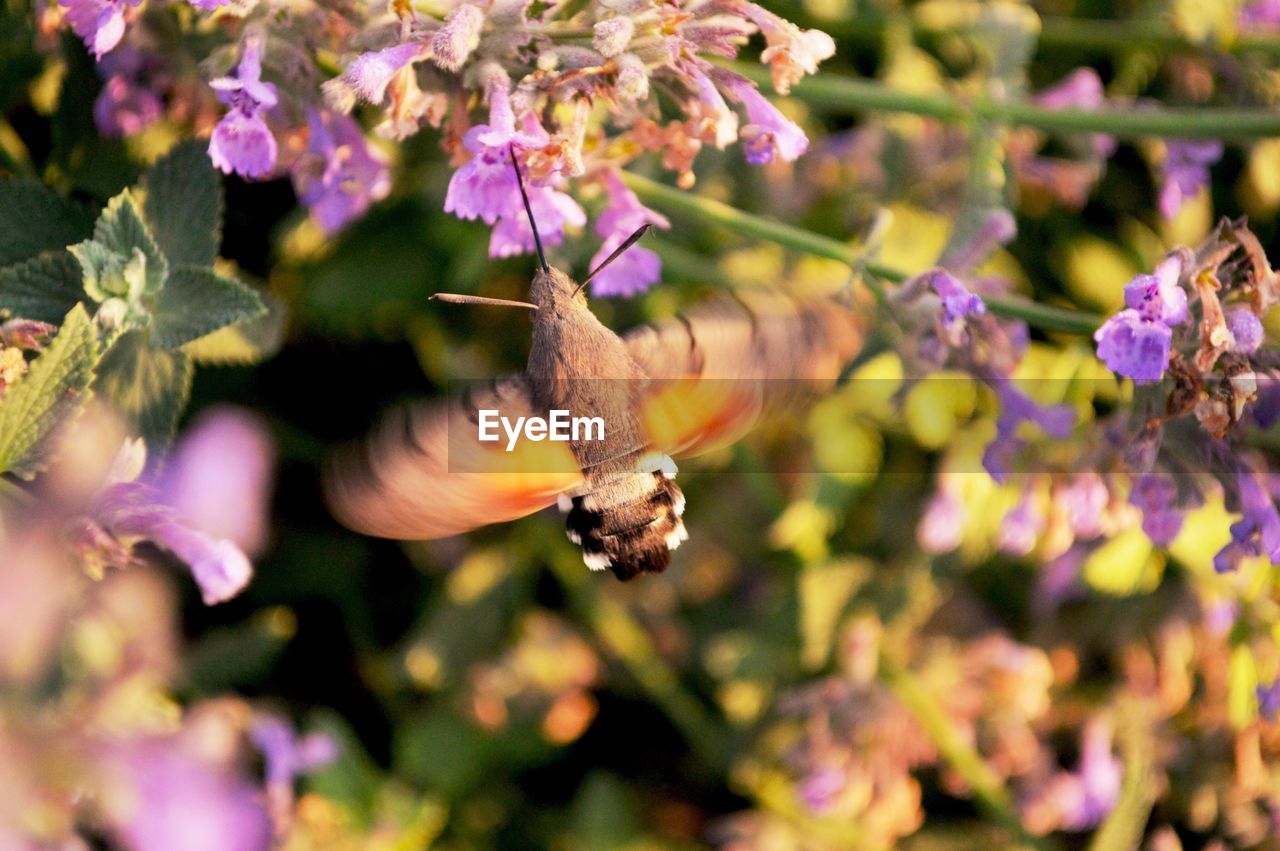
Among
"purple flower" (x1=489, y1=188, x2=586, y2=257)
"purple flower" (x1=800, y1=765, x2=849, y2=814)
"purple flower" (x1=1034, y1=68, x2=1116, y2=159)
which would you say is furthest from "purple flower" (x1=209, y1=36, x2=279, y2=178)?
"purple flower" (x1=800, y1=765, x2=849, y2=814)

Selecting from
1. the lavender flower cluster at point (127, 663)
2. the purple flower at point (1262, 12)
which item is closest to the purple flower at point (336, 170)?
the lavender flower cluster at point (127, 663)

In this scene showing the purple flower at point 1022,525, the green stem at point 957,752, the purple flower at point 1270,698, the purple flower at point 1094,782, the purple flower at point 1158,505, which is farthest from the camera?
the purple flower at point 1094,782

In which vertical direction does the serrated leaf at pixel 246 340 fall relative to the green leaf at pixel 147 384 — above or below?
below

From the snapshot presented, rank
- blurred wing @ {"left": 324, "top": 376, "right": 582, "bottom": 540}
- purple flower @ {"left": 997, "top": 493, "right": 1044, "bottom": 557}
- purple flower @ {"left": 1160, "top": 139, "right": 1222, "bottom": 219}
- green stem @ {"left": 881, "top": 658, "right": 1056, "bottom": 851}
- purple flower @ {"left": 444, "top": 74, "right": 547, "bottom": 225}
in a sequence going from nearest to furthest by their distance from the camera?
blurred wing @ {"left": 324, "top": 376, "right": 582, "bottom": 540} < purple flower @ {"left": 444, "top": 74, "right": 547, "bottom": 225} < purple flower @ {"left": 997, "top": 493, "right": 1044, "bottom": 557} < purple flower @ {"left": 1160, "top": 139, "right": 1222, "bottom": 219} < green stem @ {"left": 881, "top": 658, "right": 1056, "bottom": 851}

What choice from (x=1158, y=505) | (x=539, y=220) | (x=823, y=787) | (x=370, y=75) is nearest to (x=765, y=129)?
(x=539, y=220)

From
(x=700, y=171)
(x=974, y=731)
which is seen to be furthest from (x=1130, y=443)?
(x=974, y=731)

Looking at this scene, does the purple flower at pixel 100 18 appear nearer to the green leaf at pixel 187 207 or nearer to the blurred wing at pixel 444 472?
the green leaf at pixel 187 207

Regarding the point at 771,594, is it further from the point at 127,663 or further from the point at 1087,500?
the point at 127,663

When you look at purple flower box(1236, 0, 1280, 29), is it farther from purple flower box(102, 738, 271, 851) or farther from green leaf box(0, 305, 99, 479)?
purple flower box(102, 738, 271, 851)
